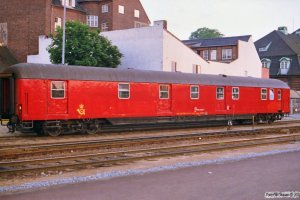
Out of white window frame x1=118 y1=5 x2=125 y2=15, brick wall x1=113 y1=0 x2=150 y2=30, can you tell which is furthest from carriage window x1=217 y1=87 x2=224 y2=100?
white window frame x1=118 y1=5 x2=125 y2=15

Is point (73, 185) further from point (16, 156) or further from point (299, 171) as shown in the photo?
point (299, 171)

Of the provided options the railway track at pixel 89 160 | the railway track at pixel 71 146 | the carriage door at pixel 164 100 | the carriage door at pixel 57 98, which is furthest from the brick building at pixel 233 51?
the railway track at pixel 89 160

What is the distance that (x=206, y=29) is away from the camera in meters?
111

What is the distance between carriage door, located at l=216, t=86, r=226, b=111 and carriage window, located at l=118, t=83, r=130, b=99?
7.55 metres

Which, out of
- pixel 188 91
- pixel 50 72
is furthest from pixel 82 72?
pixel 188 91

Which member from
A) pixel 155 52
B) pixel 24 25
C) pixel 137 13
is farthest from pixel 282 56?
pixel 24 25

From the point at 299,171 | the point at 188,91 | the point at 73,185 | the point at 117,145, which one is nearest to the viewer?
the point at 73,185

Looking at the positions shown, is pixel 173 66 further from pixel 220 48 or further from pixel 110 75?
pixel 220 48

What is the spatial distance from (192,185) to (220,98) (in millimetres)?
19051

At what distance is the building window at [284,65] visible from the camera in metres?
64.5

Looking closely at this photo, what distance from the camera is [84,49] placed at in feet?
126

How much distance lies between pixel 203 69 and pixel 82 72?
24593 mm

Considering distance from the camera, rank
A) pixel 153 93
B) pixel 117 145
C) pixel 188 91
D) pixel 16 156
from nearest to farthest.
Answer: pixel 16 156
pixel 117 145
pixel 153 93
pixel 188 91

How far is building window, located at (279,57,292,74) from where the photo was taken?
212 feet
